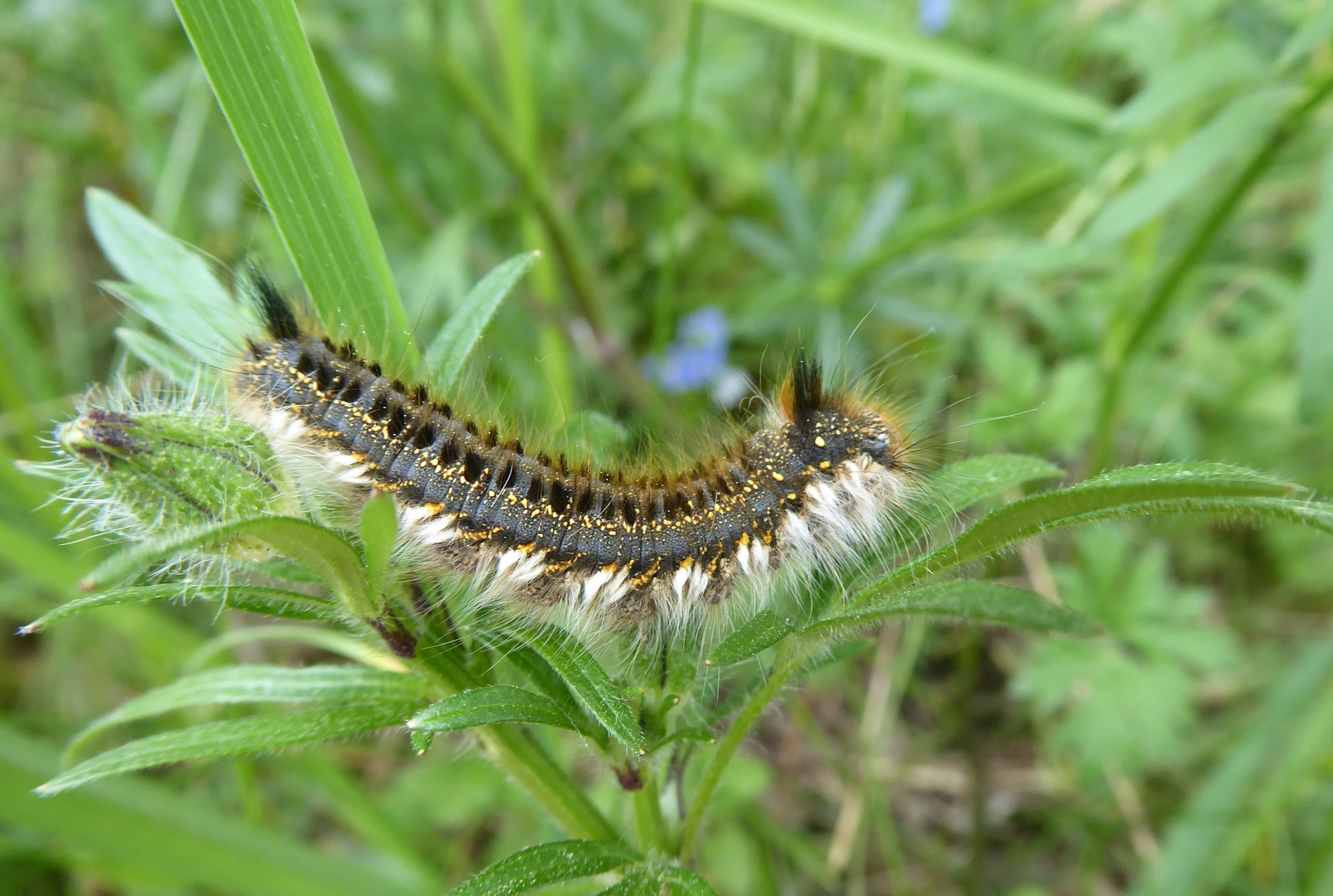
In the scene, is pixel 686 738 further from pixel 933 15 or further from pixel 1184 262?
pixel 933 15

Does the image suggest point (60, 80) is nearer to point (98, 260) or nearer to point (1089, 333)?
point (98, 260)

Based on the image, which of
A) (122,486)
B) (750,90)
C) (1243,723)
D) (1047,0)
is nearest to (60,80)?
(750,90)

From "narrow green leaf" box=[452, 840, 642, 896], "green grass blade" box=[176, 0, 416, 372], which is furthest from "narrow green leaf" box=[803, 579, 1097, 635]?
"green grass blade" box=[176, 0, 416, 372]

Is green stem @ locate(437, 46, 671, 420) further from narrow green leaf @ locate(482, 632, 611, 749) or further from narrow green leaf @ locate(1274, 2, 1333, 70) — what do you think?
narrow green leaf @ locate(1274, 2, 1333, 70)

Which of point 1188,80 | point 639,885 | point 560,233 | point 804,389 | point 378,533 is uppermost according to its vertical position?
point 560,233

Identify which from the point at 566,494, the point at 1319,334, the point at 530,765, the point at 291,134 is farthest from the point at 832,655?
the point at 1319,334

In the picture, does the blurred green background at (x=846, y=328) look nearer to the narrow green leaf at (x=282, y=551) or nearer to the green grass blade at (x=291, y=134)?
the green grass blade at (x=291, y=134)
